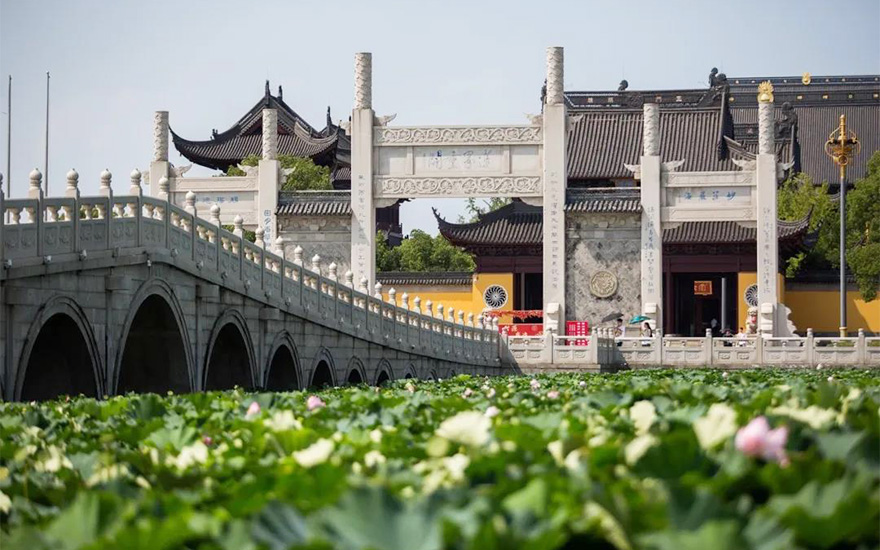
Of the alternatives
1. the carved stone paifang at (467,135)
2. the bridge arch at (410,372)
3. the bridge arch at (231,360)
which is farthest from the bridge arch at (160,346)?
the carved stone paifang at (467,135)

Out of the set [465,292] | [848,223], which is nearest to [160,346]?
[465,292]

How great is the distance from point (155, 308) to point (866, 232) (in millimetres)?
36219

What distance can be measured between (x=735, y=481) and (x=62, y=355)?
15437 millimetres

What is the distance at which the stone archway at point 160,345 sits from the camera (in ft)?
68.6

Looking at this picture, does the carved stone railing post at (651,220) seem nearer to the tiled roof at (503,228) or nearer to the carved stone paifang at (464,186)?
the carved stone paifang at (464,186)

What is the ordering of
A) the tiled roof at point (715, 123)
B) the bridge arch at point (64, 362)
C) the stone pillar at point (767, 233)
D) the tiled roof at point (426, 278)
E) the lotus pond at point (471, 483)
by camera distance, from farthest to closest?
the tiled roof at point (715, 123) < the tiled roof at point (426, 278) < the stone pillar at point (767, 233) < the bridge arch at point (64, 362) < the lotus pond at point (471, 483)

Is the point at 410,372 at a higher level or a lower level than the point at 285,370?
lower

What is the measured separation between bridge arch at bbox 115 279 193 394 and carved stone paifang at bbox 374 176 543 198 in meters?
23.3

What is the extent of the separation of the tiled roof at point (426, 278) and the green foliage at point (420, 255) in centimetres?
737

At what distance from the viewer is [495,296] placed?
5116 cm

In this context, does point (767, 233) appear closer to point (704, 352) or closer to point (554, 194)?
point (554, 194)

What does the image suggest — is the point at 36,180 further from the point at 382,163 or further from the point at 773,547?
the point at 382,163

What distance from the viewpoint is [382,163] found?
1768 inches

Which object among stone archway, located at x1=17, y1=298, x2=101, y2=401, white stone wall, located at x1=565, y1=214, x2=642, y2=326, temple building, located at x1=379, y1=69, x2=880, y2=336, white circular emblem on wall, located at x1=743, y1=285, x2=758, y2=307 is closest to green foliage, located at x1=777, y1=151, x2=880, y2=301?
temple building, located at x1=379, y1=69, x2=880, y2=336
